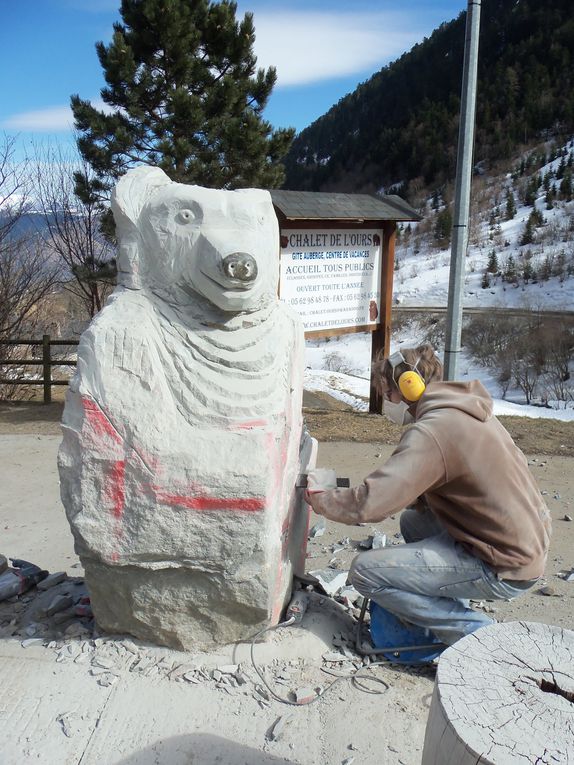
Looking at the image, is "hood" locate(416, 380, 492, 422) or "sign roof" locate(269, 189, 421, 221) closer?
"hood" locate(416, 380, 492, 422)

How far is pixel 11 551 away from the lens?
4125 mm

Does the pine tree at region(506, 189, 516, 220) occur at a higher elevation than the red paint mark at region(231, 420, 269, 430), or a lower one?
higher

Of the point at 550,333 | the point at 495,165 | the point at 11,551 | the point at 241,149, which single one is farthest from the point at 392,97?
the point at 11,551

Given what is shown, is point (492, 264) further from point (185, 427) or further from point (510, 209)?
point (185, 427)

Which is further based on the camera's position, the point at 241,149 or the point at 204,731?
the point at 241,149

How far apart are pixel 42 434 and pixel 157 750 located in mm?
5018

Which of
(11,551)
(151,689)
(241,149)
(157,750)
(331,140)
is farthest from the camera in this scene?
(331,140)

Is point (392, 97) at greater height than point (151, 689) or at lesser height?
greater

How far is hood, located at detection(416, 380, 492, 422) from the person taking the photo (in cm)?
241

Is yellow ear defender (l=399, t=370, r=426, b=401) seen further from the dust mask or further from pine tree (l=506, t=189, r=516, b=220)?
pine tree (l=506, t=189, r=516, b=220)

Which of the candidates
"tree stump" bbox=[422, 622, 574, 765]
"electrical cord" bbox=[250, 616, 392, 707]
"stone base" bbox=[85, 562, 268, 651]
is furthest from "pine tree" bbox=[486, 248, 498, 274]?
"tree stump" bbox=[422, 622, 574, 765]

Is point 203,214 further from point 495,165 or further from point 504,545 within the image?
point 495,165

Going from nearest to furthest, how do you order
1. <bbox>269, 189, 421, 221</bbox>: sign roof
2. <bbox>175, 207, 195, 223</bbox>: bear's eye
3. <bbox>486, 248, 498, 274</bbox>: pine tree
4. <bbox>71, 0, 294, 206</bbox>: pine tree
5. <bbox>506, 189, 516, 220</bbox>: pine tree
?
<bbox>175, 207, 195, 223</bbox>: bear's eye, <bbox>269, 189, 421, 221</bbox>: sign roof, <bbox>71, 0, 294, 206</bbox>: pine tree, <bbox>486, 248, 498, 274</bbox>: pine tree, <bbox>506, 189, 516, 220</bbox>: pine tree

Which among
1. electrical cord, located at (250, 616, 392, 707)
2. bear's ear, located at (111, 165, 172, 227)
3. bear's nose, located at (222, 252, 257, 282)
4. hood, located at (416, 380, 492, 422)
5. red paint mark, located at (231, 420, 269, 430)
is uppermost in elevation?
bear's ear, located at (111, 165, 172, 227)
